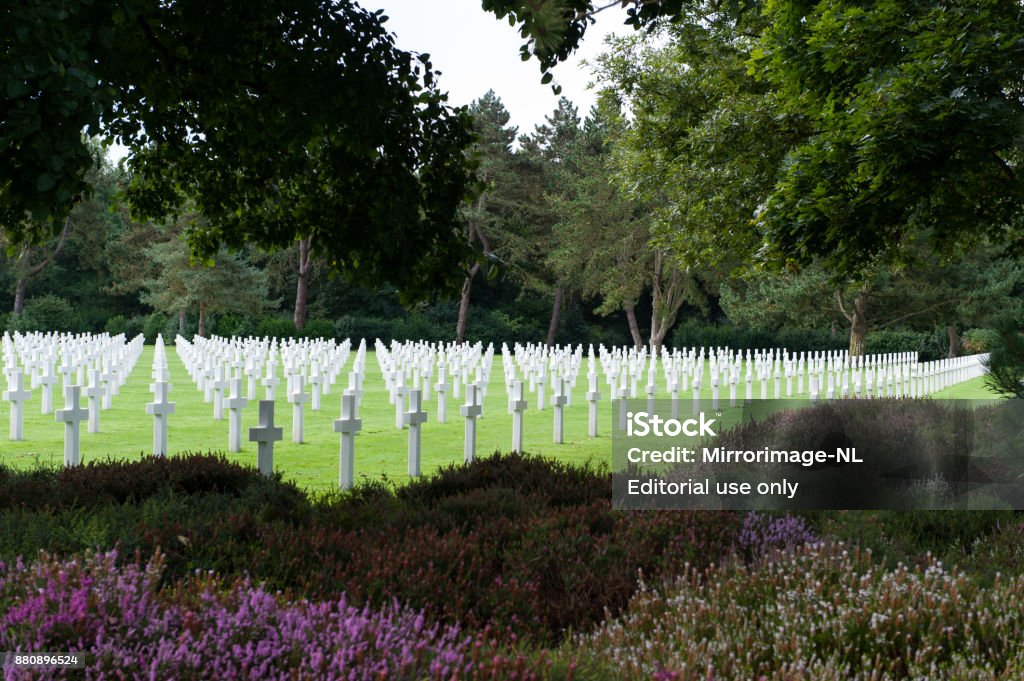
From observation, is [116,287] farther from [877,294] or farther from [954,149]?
[954,149]

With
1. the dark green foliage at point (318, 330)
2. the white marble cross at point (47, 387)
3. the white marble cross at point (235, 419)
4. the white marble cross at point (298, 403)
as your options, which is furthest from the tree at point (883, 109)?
the dark green foliage at point (318, 330)

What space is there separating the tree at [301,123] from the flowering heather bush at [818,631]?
4.19 metres

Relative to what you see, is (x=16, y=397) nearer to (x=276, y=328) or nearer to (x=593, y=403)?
(x=593, y=403)

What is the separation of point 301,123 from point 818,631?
17.7ft

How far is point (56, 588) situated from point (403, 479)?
723 cm

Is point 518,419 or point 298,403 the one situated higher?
point 298,403

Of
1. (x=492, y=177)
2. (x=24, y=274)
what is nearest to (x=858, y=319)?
(x=492, y=177)

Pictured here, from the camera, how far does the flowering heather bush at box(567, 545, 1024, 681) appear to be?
369 centimetres

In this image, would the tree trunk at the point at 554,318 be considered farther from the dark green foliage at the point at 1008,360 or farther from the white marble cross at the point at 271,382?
the dark green foliage at the point at 1008,360

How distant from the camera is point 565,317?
63.7 meters

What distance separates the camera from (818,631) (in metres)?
4.25

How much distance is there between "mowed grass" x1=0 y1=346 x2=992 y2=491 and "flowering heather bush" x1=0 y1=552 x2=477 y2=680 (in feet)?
16.6

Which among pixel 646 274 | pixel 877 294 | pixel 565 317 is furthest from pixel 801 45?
pixel 565 317

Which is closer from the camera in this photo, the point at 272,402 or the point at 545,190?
the point at 272,402
